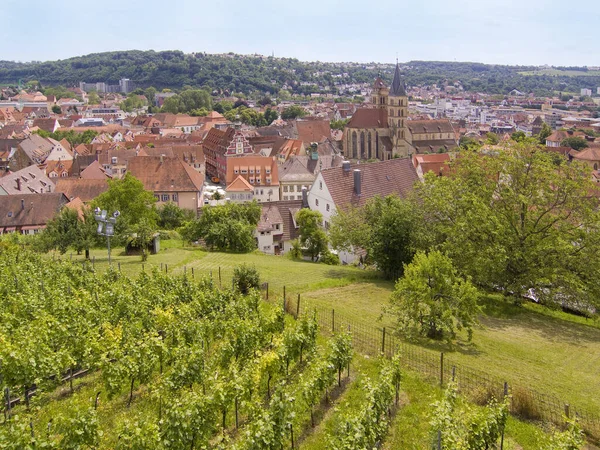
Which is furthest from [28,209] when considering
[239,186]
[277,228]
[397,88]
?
[397,88]

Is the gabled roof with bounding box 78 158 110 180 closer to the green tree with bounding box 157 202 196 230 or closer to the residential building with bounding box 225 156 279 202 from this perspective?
the residential building with bounding box 225 156 279 202

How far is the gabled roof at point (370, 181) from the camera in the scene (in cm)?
4638

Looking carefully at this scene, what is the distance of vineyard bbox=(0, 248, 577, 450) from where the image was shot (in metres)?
12.2

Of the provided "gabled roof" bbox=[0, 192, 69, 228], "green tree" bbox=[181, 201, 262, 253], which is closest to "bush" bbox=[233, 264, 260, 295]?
"green tree" bbox=[181, 201, 262, 253]

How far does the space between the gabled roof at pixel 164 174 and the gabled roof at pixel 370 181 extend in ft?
72.3

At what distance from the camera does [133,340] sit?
17.3 metres

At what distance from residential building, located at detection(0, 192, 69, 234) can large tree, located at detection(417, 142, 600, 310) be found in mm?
40222

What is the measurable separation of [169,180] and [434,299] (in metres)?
47.4

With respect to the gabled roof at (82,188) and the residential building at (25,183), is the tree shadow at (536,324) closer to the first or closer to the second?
the gabled roof at (82,188)

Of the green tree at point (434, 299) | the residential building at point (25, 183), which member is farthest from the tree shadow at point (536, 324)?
the residential building at point (25, 183)

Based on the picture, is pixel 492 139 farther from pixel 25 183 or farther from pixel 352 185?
pixel 25 183

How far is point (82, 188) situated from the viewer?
6353 cm

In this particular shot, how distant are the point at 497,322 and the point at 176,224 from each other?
1498 inches

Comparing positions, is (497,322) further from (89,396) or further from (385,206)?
(89,396)
